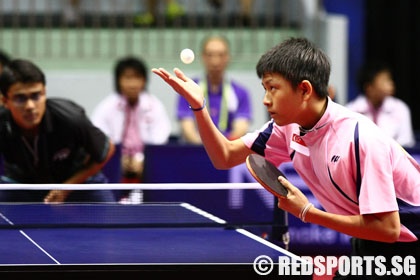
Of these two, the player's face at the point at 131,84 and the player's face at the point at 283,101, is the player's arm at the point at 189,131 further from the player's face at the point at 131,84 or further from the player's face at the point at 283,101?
the player's face at the point at 283,101

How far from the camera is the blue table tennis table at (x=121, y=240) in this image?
487cm

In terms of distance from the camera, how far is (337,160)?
4.57m

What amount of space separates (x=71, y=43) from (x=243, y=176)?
507 centimetres

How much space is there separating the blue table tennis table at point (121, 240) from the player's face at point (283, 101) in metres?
0.71

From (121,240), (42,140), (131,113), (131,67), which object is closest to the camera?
(121,240)

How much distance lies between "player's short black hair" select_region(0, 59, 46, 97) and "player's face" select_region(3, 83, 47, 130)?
29 mm

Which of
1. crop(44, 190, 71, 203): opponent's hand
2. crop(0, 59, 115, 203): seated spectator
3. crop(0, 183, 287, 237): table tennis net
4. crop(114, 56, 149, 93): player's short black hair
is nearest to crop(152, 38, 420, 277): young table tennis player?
crop(0, 183, 287, 237): table tennis net

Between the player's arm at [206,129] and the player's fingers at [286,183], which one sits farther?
the player's arm at [206,129]

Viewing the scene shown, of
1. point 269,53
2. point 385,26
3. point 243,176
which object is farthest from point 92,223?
point 385,26

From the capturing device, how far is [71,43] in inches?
524

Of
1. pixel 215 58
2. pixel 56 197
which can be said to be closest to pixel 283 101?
pixel 56 197

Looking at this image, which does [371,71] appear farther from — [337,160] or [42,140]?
[337,160]

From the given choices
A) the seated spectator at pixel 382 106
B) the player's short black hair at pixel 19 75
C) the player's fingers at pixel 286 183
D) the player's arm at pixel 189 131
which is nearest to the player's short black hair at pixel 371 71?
the seated spectator at pixel 382 106

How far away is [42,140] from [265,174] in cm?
302
